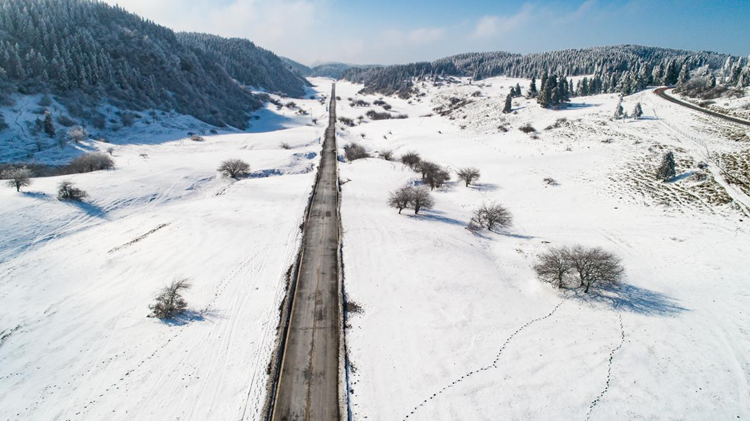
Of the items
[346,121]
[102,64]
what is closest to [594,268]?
[346,121]

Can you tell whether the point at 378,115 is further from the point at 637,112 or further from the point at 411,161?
the point at 637,112

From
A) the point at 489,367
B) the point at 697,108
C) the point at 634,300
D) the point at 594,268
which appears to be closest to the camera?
the point at 489,367

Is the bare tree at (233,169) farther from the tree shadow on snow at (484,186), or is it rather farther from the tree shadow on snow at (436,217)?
the tree shadow on snow at (484,186)


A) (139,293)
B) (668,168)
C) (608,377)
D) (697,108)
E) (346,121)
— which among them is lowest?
(139,293)

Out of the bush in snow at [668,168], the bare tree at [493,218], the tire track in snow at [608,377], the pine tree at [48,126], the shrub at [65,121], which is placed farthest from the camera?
→ the shrub at [65,121]

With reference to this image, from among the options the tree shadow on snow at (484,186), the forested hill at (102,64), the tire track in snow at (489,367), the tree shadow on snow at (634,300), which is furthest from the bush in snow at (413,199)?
the forested hill at (102,64)

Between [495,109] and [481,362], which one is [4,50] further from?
[495,109]

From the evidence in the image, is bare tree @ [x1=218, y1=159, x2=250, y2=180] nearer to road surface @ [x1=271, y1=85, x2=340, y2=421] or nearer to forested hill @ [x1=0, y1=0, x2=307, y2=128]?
road surface @ [x1=271, y1=85, x2=340, y2=421]
